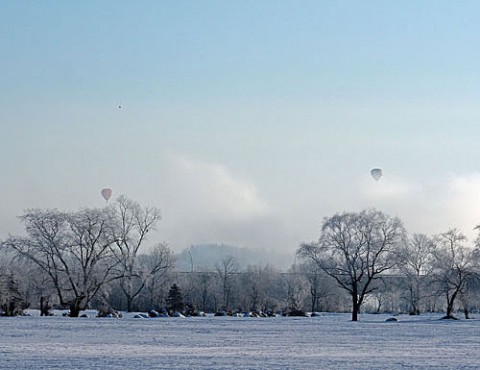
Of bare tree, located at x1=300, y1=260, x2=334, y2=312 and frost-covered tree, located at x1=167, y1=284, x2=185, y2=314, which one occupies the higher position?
bare tree, located at x1=300, y1=260, x2=334, y2=312

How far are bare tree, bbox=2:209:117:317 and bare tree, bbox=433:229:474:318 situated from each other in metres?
34.7

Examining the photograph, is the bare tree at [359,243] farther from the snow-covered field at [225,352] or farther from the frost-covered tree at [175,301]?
the snow-covered field at [225,352]

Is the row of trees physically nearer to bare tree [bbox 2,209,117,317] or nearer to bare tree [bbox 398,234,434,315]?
bare tree [bbox 2,209,117,317]

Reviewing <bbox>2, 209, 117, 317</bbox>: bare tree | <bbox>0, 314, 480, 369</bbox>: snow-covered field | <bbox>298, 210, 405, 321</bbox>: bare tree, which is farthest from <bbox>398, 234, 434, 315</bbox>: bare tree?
<bbox>0, 314, 480, 369</bbox>: snow-covered field

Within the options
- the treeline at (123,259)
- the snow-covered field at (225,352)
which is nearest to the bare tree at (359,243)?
the treeline at (123,259)

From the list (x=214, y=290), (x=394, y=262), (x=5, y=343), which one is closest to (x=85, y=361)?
(x=5, y=343)

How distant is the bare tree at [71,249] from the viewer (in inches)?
2680

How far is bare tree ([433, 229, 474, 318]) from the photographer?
263ft

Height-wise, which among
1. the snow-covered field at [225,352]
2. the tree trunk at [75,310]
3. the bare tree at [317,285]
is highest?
the bare tree at [317,285]

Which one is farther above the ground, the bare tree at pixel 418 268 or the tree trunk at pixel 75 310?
the bare tree at pixel 418 268

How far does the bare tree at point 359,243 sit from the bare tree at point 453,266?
10.6 m

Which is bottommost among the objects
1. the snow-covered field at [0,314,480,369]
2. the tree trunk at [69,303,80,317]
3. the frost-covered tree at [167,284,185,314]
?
the snow-covered field at [0,314,480,369]

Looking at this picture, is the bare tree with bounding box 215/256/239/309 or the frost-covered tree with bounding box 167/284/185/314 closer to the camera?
the frost-covered tree with bounding box 167/284/185/314

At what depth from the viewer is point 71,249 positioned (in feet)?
226
